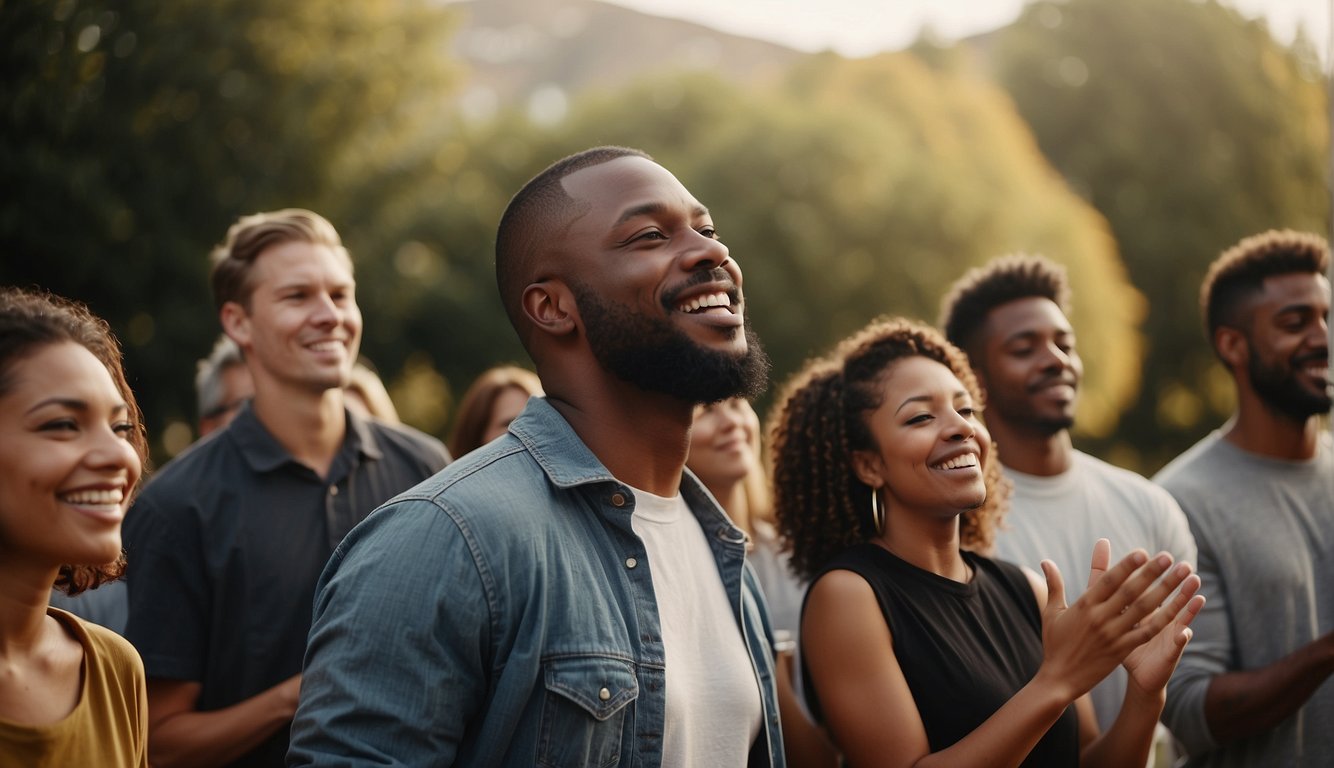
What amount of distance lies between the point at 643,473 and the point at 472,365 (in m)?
20.8

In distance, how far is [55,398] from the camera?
2.58m

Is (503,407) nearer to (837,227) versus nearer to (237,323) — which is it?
(237,323)

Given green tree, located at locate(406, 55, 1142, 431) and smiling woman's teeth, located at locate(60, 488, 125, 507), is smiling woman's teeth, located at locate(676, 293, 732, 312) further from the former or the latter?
green tree, located at locate(406, 55, 1142, 431)

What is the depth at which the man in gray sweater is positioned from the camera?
14.7 feet

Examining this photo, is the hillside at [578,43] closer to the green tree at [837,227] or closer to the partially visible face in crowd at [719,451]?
the green tree at [837,227]

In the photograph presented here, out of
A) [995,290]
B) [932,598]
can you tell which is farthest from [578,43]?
[932,598]

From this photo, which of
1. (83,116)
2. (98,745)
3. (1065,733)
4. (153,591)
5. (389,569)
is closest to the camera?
(389,569)

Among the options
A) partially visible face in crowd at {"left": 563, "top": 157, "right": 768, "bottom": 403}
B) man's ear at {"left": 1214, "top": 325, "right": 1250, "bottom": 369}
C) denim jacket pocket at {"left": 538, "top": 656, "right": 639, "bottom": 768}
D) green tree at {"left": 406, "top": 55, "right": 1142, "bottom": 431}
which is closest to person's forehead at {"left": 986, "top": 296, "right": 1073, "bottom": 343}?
man's ear at {"left": 1214, "top": 325, "right": 1250, "bottom": 369}

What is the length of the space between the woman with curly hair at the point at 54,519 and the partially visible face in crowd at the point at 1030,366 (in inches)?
128

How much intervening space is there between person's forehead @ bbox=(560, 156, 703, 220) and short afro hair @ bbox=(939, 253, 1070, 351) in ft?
8.06

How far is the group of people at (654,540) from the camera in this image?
2529 mm

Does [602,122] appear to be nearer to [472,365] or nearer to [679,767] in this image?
[472,365]

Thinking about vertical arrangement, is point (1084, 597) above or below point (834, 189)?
below

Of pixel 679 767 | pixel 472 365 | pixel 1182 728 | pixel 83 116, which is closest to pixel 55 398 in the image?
pixel 679 767
